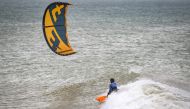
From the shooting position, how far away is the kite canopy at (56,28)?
16.4 m

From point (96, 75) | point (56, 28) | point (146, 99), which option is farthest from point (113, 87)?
point (96, 75)

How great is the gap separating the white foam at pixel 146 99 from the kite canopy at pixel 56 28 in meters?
4.94

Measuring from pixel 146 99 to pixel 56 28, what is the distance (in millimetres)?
7498

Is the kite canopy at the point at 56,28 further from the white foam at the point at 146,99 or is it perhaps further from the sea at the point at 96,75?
the sea at the point at 96,75

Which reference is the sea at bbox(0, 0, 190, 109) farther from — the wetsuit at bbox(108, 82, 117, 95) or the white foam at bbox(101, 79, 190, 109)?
the wetsuit at bbox(108, 82, 117, 95)

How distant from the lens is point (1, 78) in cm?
2717

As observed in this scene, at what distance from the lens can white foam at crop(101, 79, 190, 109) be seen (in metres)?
16.6

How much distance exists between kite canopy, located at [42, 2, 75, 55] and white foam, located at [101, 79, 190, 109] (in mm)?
4937

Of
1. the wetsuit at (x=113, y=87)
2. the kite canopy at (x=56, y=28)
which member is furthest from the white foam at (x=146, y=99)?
the kite canopy at (x=56, y=28)

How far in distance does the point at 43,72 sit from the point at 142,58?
13707 millimetres

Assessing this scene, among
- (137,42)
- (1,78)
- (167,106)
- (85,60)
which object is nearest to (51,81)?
(1,78)

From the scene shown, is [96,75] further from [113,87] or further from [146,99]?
[146,99]

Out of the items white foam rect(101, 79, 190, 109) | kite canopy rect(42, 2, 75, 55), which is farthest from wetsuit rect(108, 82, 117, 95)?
kite canopy rect(42, 2, 75, 55)

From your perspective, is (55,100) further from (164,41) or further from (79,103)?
(164,41)
